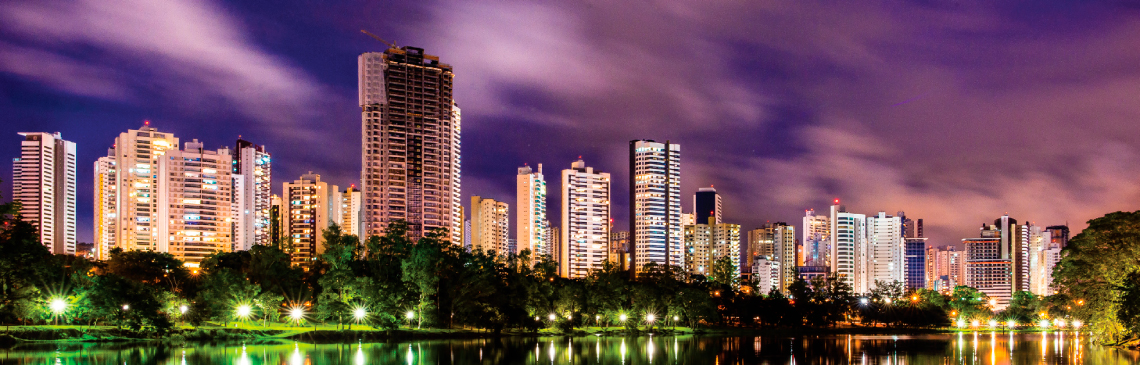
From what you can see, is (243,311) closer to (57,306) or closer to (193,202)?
(57,306)

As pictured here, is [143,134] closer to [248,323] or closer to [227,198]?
[227,198]

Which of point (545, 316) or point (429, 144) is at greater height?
point (429, 144)

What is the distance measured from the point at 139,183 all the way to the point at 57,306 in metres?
105

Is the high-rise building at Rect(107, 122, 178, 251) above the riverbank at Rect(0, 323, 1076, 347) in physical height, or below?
above

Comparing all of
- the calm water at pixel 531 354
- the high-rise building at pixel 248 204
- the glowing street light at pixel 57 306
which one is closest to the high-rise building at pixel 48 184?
the high-rise building at pixel 248 204

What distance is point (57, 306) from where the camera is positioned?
55.5 metres

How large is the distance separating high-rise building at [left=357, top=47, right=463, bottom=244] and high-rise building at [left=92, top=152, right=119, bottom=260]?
176 ft

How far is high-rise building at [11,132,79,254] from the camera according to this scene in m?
166

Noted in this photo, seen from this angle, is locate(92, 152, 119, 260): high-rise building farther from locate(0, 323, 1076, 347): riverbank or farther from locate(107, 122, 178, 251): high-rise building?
locate(0, 323, 1076, 347): riverbank

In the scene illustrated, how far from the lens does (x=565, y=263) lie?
198 metres

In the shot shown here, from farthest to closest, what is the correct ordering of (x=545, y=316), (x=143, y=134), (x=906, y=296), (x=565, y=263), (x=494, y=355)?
(x=565, y=263) < (x=143, y=134) < (x=906, y=296) < (x=545, y=316) < (x=494, y=355)

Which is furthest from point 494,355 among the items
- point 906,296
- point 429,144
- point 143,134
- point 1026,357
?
point 143,134

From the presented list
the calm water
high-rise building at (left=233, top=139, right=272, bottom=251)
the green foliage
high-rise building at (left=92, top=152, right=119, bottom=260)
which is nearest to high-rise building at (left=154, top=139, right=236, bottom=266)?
high-rise building at (left=233, top=139, right=272, bottom=251)

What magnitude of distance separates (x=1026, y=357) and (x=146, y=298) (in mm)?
54535
